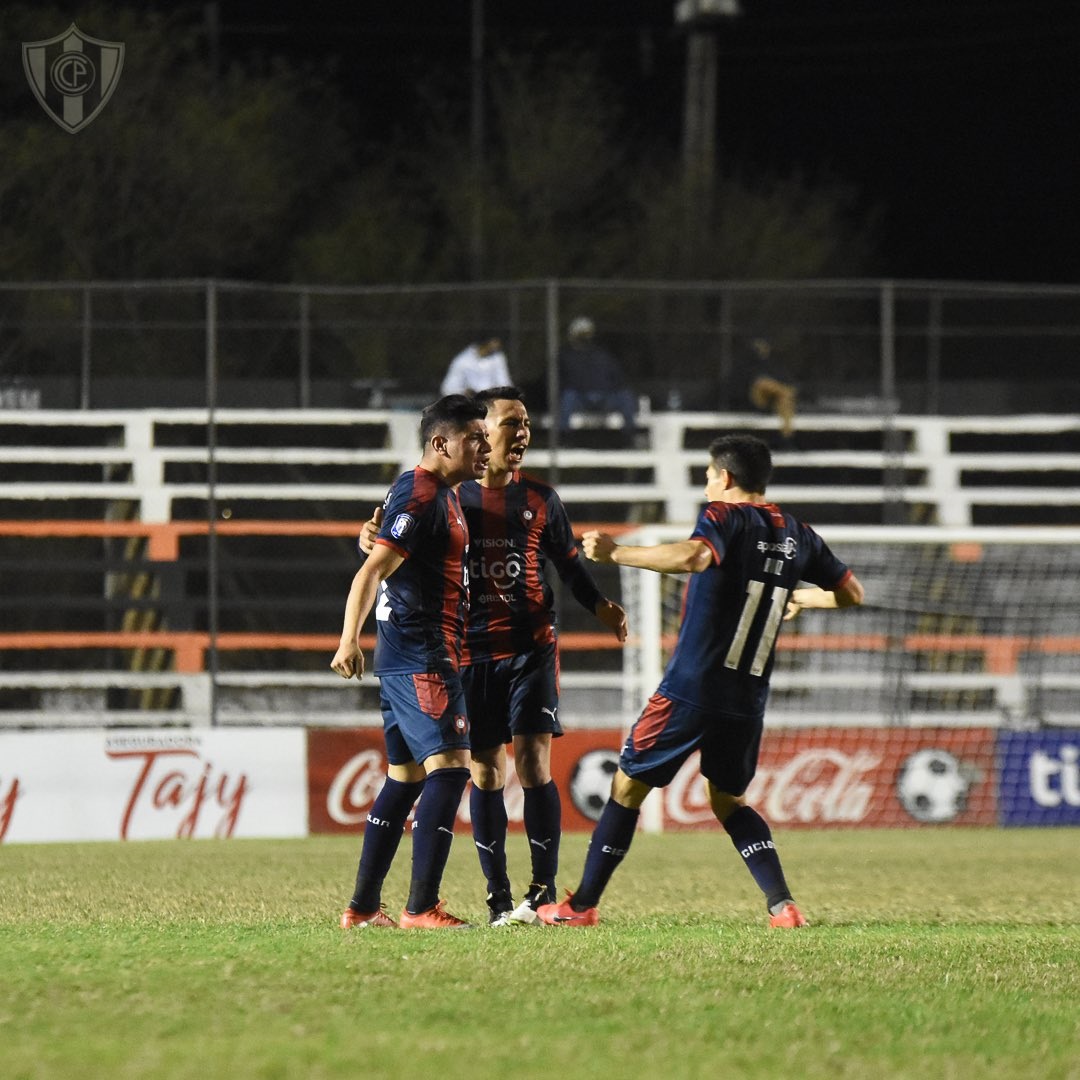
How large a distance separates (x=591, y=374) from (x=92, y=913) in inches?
472

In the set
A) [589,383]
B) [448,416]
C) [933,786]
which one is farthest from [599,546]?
[589,383]

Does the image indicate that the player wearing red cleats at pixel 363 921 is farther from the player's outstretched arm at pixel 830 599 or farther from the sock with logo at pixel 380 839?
the player's outstretched arm at pixel 830 599

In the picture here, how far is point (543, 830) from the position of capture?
7508 millimetres

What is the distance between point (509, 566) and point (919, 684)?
1009 cm

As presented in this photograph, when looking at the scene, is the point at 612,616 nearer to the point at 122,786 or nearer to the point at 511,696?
the point at 511,696

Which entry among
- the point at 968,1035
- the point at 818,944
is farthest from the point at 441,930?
the point at 968,1035

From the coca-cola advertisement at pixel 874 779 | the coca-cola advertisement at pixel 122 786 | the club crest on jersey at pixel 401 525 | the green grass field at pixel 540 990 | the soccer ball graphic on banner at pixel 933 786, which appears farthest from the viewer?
the soccer ball graphic on banner at pixel 933 786

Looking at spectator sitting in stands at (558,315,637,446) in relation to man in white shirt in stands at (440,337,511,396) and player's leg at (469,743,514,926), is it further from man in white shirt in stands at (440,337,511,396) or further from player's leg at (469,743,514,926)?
player's leg at (469,743,514,926)

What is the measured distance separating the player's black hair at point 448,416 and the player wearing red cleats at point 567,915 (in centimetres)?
171

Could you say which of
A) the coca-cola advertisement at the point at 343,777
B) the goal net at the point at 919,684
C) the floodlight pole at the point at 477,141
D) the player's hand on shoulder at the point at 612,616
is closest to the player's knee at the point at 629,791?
the player's hand on shoulder at the point at 612,616

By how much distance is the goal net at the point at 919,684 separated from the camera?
1480cm

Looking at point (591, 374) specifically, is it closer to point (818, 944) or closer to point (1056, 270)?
point (818, 944)

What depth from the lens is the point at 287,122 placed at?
27812mm
